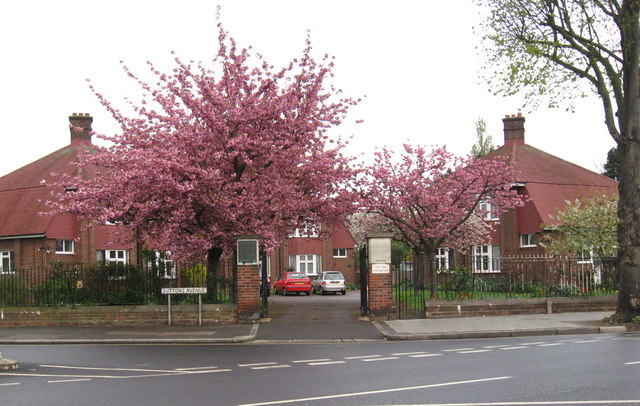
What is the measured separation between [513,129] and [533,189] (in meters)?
6.64

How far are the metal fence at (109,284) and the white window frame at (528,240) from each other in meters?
25.0

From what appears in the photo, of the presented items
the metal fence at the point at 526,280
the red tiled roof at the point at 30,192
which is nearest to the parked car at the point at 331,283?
the red tiled roof at the point at 30,192

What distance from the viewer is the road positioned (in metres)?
8.33

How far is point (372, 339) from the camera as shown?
53.8 ft

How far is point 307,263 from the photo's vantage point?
5484cm

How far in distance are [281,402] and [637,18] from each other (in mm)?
14992

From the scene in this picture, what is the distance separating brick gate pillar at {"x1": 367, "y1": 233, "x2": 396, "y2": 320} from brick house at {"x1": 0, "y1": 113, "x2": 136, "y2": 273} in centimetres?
2230

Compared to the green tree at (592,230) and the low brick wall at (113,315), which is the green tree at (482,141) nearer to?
the green tree at (592,230)

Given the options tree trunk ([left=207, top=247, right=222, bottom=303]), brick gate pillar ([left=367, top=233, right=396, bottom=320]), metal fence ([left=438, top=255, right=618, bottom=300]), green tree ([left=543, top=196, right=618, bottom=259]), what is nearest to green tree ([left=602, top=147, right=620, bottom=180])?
green tree ([left=543, top=196, right=618, bottom=259])

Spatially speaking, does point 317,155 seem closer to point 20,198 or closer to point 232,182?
point 232,182

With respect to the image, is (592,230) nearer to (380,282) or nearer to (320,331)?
(380,282)

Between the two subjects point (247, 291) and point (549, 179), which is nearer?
point (247, 291)

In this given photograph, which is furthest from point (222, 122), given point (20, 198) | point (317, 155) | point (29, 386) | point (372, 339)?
point (20, 198)

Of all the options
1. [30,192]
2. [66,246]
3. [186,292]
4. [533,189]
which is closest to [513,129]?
[533,189]
